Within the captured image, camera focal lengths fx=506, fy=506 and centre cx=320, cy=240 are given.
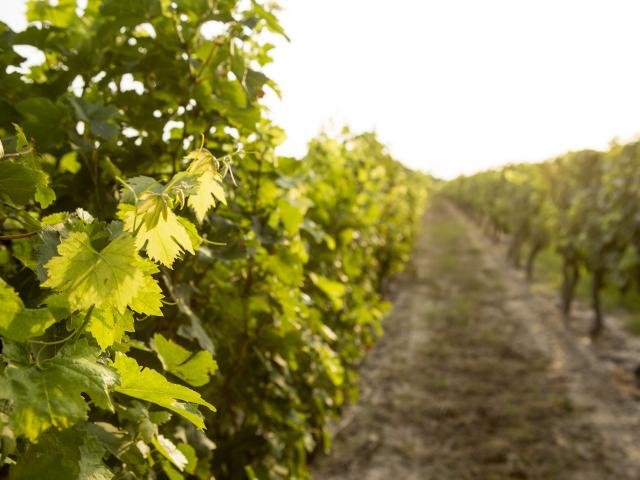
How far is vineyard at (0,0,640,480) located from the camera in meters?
0.66

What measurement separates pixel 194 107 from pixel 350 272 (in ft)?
8.97

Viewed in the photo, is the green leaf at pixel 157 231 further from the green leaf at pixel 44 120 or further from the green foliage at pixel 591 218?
the green foliage at pixel 591 218

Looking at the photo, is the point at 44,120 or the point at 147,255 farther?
the point at 44,120

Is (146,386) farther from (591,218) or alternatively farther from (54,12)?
(591,218)

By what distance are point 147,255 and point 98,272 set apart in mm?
184

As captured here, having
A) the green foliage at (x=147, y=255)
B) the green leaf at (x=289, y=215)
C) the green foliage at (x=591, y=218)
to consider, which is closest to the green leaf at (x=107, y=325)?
the green foliage at (x=147, y=255)

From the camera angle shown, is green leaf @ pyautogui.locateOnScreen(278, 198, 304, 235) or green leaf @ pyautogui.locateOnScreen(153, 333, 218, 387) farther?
green leaf @ pyautogui.locateOnScreen(278, 198, 304, 235)

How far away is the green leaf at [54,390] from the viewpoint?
61 cm

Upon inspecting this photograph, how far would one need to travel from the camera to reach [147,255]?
2.72 ft

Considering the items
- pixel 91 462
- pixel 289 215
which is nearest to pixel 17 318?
pixel 91 462

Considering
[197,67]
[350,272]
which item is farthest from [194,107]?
[350,272]

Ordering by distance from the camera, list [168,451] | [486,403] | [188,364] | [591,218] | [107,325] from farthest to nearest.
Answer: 1. [591,218]
2. [486,403]
3. [188,364]
4. [168,451]
5. [107,325]

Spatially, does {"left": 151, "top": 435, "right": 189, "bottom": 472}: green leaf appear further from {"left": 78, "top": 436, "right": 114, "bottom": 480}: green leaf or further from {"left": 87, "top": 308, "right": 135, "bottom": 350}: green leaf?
{"left": 87, "top": 308, "right": 135, "bottom": 350}: green leaf

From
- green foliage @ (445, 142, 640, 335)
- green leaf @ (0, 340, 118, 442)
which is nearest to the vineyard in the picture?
green leaf @ (0, 340, 118, 442)
